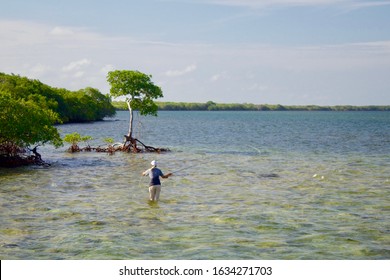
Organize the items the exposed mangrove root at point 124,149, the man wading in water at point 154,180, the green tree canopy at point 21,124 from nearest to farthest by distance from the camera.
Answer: the man wading in water at point 154,180 < the green tree canopy at point 21,124 < the exposed mangrove root at point 124,149

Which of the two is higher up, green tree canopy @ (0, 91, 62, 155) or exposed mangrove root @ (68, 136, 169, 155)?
green tree canopy @ (0, 91, 62, 155)

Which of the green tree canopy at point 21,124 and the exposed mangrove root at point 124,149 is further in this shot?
the exposed mangrove root at point 124,149

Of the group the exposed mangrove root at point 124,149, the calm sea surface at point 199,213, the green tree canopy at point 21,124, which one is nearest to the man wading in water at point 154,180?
the calm sea surface at point 199,213

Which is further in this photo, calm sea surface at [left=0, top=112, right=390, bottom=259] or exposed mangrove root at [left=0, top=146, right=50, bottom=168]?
exposed mangrove root at [left=0, top=146, right=50, bottom=168]

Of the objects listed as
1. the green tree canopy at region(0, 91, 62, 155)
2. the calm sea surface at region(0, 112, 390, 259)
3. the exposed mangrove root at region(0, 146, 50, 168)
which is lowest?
the calm sea surface at region(0, 112, 390, 259)

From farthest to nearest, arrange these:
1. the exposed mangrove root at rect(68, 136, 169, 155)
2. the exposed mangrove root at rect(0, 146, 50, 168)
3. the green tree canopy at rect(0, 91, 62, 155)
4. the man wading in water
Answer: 1. the exposed mangrove root at rect(68, 136, 169, 155)
2. the exposed mangrove root at rect(0, 146, 50, 168)
3. the green tree canopy at rect(0, 91, 62, 155)
4. the man wading in water

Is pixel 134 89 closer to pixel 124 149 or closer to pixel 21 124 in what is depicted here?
pixel 124 149

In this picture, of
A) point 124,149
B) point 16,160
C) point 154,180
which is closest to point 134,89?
point 124,149

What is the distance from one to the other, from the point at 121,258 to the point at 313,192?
15919mm

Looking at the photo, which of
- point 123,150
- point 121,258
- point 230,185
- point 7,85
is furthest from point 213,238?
point 7,85

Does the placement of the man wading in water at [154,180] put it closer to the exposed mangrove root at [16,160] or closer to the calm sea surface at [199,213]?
the calm sea surface at [199,213]

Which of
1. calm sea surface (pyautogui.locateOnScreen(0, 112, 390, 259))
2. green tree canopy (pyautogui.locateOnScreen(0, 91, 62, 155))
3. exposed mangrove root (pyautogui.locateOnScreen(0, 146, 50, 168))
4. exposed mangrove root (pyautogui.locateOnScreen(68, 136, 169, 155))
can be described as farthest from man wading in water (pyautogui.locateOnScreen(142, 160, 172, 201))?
exposed mangrove root (pyautogui.locateOnScreen(68, 136, 169, 155))

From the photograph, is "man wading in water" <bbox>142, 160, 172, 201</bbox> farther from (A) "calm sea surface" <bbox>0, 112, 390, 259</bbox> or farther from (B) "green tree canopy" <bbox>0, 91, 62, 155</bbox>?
(B) "green tree canopy" <bbox>0, 91, 62, 155</bbox>
